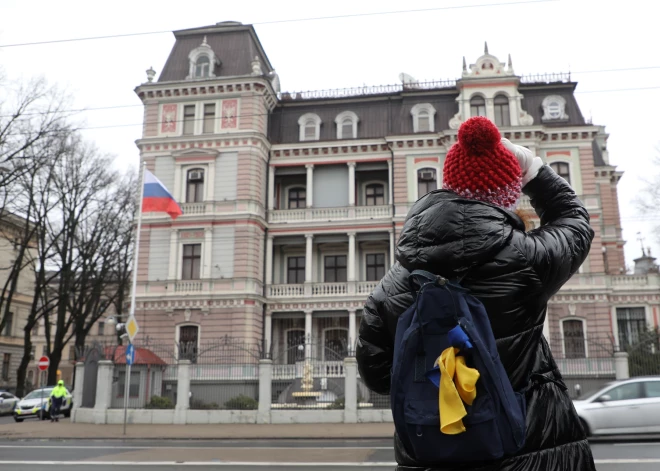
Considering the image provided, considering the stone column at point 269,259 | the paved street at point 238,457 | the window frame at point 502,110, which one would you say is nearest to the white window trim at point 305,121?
the stone column at point 269,259

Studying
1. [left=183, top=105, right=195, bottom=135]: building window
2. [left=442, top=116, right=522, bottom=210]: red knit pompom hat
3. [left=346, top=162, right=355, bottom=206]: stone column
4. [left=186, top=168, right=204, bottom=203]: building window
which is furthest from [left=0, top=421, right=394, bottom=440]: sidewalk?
[left=183, top=105, right=195, bottom=135]: building window

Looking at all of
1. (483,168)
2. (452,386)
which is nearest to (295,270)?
(483,168)

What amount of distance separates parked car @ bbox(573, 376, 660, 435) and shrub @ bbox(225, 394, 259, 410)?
1169 centimetres

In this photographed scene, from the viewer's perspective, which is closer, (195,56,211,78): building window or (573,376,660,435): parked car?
(573,376,660,435): parked car

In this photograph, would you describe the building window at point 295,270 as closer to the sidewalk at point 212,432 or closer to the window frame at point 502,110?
the window frame at point 502,110

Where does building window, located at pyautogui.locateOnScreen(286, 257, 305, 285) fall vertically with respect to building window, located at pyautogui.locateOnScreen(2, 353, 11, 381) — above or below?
above

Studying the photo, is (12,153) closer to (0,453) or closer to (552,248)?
(0,453)

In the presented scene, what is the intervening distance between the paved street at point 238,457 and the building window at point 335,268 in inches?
836

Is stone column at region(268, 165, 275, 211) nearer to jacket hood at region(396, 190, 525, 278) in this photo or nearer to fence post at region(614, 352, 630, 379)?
fence post at region(614, 352, 630, 379)

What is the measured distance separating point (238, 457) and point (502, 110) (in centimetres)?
2768

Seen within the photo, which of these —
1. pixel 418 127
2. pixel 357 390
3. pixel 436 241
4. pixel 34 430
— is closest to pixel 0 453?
pixel 34 430

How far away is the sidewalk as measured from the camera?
56.1ft

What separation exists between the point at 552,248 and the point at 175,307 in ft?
106

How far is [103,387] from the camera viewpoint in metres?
23.3
